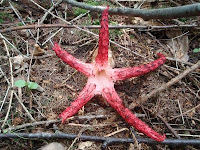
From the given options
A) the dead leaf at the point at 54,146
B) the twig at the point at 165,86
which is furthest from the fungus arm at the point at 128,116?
the dead leaf at the point at 54,146

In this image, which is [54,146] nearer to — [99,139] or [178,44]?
[99,139]

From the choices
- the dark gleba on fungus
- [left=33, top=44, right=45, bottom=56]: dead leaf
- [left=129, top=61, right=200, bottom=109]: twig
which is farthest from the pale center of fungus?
[left=33, top=44, right=45, bottom=56]: dead leaf

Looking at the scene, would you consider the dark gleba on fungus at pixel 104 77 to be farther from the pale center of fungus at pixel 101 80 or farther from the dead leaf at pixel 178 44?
the dead leaf at pixel 178 44

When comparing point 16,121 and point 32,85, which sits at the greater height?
point 32,85

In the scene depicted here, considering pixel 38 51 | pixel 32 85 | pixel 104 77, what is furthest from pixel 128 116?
pixel 38 51

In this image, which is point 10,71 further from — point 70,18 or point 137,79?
point 137,79

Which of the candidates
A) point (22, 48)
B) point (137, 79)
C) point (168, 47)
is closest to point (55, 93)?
point (22, 48)
